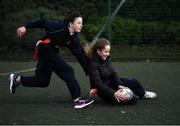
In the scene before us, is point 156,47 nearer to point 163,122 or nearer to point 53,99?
point 53,99

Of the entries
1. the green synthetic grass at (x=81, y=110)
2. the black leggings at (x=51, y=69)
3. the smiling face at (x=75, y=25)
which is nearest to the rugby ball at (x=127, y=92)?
the green synthetic grass at (x=81, y=110)

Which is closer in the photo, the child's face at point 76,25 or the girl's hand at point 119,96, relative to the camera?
the girl's hand at point 119,96

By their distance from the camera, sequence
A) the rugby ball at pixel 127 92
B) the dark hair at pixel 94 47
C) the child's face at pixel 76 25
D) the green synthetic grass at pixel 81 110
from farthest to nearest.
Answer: the dark hair at pixel 94 47 → the child's face at pixel 76 25 → the rugby ball at pixel 127 92 → the green synthetic grass at pixel 81 110

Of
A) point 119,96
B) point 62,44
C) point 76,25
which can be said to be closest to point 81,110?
point 119,96

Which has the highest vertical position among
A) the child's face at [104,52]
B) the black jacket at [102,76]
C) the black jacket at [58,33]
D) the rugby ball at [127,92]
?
the black jacket at [58,33]

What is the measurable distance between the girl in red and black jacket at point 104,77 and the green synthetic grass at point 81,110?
0.13 metres

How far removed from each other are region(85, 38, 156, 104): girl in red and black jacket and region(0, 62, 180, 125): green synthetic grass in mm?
129

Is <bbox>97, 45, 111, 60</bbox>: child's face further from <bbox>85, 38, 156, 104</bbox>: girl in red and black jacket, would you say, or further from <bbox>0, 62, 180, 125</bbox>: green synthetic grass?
<bbox>0, 62, 180, 125</bbox>: green synthetic grass

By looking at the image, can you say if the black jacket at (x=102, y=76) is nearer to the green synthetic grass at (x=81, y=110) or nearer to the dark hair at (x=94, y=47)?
the dark hair at (x=94, y=47)

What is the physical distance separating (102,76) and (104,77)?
0.11 ft

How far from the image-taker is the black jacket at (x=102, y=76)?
7.37 meters

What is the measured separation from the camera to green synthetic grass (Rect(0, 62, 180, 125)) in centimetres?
650

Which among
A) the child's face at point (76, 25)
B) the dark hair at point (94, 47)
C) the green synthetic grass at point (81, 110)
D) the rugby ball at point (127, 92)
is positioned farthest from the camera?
the dark hair at point (94, 47)

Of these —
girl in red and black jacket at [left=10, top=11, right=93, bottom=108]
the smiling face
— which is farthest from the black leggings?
the smiling face
